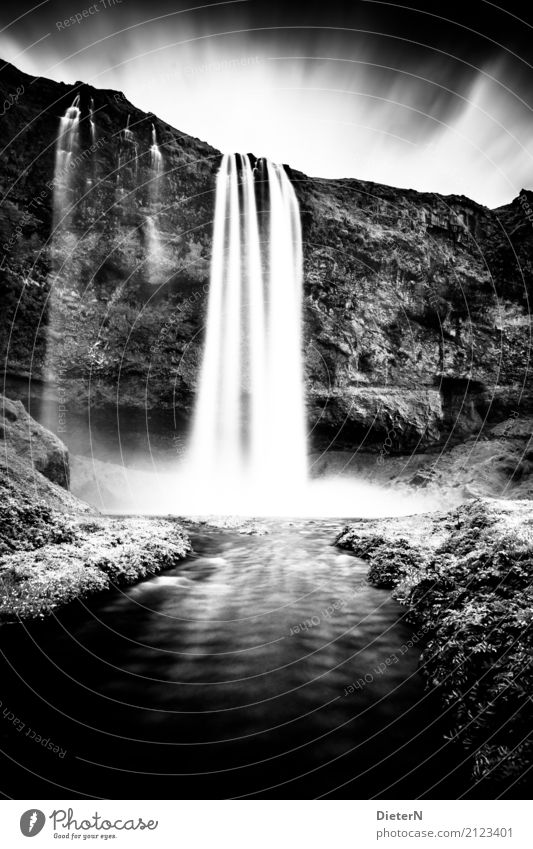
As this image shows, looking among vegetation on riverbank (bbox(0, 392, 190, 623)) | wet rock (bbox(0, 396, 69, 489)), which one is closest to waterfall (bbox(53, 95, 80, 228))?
wet rock (bbox(0, 396, 69, 489))

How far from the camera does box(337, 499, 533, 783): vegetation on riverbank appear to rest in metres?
3.20

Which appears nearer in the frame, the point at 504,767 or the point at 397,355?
the point at 504,767

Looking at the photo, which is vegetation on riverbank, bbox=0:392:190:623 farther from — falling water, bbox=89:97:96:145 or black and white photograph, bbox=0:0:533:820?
falling water, bbox=89:97:96:145

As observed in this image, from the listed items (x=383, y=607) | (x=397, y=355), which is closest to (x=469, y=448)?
(x=397, y=355)

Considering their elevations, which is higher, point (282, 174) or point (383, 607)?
point (282, 174)

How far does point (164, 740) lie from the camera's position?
141 inches

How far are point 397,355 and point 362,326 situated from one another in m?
4.91

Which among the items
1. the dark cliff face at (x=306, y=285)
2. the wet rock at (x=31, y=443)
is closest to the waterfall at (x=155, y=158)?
the dark cliff face at (x=306, y=285)

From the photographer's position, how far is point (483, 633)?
14.4ft

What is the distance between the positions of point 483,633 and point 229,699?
3176 millimetres

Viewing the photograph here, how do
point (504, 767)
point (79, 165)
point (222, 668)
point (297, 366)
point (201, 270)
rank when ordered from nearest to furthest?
point (504, 767) < point (222, 668) < point (79, 165) < point (201, 270) < point (297, 366)

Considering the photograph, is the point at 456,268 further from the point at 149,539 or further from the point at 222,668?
the point at 222,668

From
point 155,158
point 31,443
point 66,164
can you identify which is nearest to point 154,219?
point 155,158

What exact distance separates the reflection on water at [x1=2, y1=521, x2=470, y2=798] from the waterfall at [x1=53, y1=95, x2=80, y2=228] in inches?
1289
